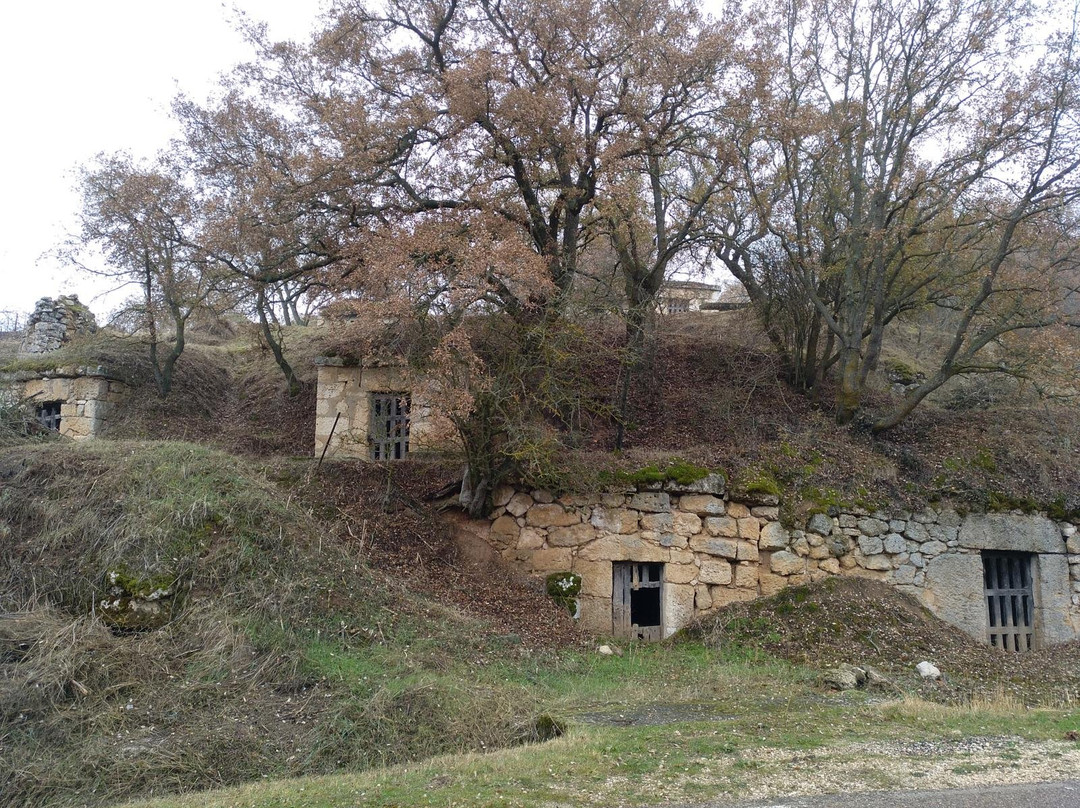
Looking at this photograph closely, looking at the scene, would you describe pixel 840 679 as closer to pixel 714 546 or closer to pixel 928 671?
pixel 928 671

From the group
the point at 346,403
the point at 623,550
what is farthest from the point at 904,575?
the point at 346,403

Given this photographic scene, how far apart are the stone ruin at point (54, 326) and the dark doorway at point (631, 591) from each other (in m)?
12.9

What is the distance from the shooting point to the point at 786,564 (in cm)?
1180

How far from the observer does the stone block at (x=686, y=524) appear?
11719 mm

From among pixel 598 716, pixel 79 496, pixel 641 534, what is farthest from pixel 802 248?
pixel 79 496

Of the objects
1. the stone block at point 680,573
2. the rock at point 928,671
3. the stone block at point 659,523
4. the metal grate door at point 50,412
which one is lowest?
the rock at point 928,671

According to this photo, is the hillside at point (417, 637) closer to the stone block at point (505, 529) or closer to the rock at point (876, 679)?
the rock at point (876, 679)

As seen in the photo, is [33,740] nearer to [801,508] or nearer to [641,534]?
[641,534]

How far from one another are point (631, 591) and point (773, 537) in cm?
215

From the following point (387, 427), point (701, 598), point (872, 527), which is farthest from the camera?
point (387, 427)

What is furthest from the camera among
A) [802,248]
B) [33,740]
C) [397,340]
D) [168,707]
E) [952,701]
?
[802,248]

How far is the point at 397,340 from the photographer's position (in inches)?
432

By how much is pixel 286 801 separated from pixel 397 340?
647 cm

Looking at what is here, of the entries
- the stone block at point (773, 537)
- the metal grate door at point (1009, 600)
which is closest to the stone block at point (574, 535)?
the stone block at point (773, 537)
